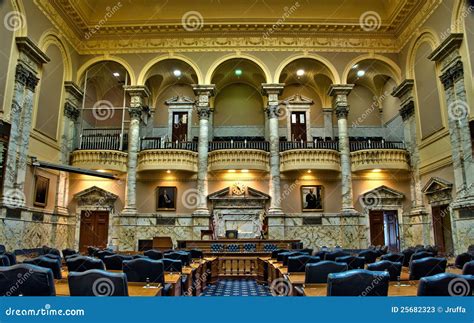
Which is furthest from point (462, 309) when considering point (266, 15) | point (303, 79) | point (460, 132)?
point (303, 79)

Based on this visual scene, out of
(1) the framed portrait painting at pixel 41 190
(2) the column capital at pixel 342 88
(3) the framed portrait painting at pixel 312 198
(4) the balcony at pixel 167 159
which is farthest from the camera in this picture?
(2) the column capital at pixel 342 88

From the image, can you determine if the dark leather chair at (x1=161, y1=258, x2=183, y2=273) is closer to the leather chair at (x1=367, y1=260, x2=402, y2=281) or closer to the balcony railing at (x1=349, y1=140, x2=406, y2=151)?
the leather chair at (x1=367, y1=260, x2=402, y2=281)

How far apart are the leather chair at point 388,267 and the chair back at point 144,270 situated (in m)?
2.92

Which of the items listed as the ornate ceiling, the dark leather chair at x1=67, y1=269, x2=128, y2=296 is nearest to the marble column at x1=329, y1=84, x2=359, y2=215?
the ornate ceiling

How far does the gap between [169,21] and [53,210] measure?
35.0 feet

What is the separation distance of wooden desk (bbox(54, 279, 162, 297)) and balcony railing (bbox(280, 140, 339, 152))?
13920mm

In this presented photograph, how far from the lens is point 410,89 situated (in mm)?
16953

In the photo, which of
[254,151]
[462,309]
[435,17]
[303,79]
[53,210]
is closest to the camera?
[462,309]

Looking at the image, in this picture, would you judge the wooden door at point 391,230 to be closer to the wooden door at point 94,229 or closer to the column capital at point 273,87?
the column capital at point 273,87

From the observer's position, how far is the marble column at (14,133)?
12562mm

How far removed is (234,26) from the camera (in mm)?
17781

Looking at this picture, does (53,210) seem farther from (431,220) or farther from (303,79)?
(431,220)

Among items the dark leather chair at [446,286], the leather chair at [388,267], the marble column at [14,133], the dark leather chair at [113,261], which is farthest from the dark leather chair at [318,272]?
the marble column at [14,133]

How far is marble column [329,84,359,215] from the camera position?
56.0 ft
